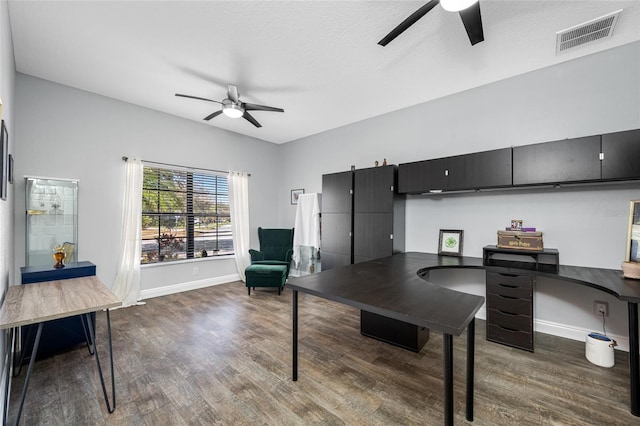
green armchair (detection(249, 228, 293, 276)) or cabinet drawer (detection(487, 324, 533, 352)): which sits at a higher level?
green armchair (detection(249, 228, 293, 276))

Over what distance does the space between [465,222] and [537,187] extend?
842mm

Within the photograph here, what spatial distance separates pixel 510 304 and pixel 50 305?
3.83 metres

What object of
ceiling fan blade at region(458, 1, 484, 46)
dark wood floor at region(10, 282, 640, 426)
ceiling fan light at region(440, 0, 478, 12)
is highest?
ceiling fan blade at region(458, 1, 484, 46)

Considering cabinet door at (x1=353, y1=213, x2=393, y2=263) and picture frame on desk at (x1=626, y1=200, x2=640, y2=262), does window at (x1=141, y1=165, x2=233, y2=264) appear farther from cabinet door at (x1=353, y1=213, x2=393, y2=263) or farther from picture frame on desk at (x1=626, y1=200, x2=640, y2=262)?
picture frame on desk at (x1=626, y1=200, x2=640, y2=262)

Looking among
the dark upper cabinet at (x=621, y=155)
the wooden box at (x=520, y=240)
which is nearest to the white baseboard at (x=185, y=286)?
the wooden box at (x=520, y=240)

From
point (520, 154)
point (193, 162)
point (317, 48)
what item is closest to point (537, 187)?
point (520, 154)

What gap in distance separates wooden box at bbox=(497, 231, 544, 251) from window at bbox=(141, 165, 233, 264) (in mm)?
4588

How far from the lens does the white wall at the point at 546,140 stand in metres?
2.60

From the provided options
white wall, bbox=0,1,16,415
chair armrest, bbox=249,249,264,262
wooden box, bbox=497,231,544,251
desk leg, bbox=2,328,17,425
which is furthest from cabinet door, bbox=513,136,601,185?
desk leg, bbox=2,328,17,425

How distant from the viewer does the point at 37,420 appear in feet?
5.60

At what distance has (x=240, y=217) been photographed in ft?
17.4

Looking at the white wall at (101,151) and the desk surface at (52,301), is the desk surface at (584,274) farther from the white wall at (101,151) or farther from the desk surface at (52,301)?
the white wall at (101,151)

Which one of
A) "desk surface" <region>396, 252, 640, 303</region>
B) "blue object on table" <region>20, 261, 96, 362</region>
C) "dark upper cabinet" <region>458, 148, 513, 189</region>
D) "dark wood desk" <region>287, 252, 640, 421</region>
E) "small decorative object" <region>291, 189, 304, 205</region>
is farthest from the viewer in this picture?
"small decorative object" <region>291, 189, 304, 205</region>

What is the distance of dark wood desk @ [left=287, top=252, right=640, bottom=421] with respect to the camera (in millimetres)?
1414
